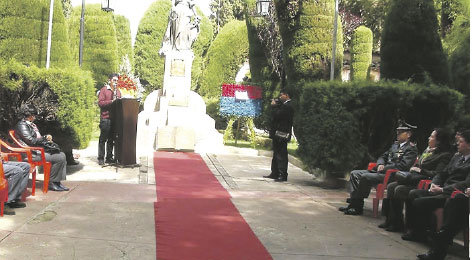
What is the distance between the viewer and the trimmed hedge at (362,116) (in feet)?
30.5

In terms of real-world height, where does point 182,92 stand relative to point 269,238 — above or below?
above

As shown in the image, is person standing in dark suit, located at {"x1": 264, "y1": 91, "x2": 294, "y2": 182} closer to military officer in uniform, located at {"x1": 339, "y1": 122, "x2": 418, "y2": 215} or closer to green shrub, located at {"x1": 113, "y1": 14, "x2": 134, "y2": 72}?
military officer in uniform, located at {"x1": 339, "y1": 122, "x2": 418, "y2": 215}

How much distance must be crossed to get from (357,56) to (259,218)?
79.3ft

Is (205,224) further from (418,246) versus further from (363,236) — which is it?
(418,246)

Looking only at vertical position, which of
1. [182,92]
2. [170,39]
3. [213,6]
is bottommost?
[182,92]

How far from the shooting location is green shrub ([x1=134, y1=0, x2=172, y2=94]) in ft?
139

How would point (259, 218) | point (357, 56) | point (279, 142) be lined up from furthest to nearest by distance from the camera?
1. point (357, 56)
2. point (279, 142)
3. point (259, 218)

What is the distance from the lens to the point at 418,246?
18.7ft

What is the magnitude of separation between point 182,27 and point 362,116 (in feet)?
30.5

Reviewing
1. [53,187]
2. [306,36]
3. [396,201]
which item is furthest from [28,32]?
[396,201]

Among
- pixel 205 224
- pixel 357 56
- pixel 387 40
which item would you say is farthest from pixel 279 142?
pixel 357 56

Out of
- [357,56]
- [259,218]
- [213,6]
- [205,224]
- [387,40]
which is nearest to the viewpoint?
[205,224]

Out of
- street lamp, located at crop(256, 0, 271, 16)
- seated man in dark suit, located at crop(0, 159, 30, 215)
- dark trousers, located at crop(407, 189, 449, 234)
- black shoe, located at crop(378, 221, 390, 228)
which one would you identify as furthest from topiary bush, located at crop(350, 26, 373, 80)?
seated man in dark suit, located at crop(0, 159, 30, 215)

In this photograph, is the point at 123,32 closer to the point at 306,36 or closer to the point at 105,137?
the point at 306,36
